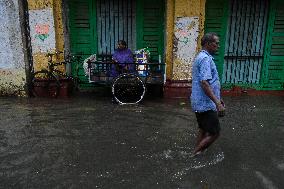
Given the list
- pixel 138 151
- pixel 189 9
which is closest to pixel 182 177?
pixel 138 151

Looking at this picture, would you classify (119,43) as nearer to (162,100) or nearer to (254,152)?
(162,100)

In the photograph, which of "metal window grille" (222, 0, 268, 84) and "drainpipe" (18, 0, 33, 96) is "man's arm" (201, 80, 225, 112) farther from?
"drainpipe" (18, 0, 33, 96)

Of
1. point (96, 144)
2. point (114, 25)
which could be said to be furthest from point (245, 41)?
point (96, 144)

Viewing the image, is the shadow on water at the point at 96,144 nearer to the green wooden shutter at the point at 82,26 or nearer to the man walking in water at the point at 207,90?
the man walking in water at the point at 207,90

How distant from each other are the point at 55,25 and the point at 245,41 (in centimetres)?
507

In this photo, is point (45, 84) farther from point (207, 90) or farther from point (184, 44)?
point (207, 90)

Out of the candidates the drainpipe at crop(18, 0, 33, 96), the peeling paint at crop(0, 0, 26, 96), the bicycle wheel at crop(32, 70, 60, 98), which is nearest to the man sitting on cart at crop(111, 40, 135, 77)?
the bicycle wheel at crop(32, 70, 60, 98)

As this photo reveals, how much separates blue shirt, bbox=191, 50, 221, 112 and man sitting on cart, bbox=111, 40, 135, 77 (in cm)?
322

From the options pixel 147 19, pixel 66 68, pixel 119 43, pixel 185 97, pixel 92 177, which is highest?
pixel 147 19

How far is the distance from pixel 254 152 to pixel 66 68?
211 inches

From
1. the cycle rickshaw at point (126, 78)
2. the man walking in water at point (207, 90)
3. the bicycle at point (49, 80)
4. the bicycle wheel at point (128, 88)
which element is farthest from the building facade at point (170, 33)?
the man walking in water at point (207, 90)

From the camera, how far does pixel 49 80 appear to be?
334 inches

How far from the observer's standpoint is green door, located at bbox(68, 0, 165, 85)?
344 inches

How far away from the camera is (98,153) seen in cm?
554
